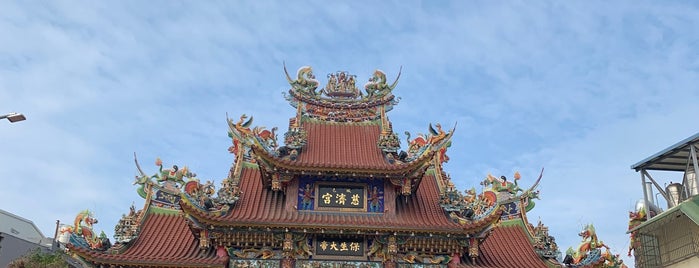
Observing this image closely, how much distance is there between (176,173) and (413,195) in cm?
754

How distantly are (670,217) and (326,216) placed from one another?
10001mm

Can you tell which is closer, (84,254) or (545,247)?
(84,254)

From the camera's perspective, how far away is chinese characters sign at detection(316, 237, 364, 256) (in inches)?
684

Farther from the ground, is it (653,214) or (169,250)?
(653,214)

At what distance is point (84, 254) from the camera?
16156 mm

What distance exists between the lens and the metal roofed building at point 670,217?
58.1ft

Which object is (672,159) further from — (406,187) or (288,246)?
(288,246)

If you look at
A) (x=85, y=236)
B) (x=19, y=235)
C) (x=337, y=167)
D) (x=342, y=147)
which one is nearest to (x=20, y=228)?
(x=19, y=235)

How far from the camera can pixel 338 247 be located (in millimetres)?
17422

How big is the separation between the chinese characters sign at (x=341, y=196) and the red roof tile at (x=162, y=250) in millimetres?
3263

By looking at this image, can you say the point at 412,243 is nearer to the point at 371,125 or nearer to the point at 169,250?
the point at 371,125

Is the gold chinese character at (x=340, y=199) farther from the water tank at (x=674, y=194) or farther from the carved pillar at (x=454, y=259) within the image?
the water tank at (x=674, y=194)

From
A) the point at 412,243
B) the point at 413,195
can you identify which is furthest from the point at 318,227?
the point at 413,195

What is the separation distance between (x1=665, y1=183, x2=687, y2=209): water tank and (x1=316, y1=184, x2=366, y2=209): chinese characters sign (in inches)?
371
